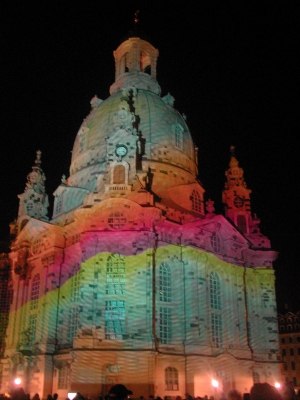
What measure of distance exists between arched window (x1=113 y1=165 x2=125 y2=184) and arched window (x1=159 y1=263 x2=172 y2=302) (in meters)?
8.85

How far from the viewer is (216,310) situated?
44031 millimetres

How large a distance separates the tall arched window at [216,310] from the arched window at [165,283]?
5055 mm

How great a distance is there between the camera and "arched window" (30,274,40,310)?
4647cm

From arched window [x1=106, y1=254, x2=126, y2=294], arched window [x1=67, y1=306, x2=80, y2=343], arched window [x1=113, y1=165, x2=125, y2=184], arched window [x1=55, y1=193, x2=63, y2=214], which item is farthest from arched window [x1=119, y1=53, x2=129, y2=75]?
arched window [x1=67, y1=306, x2=80, y2=343]

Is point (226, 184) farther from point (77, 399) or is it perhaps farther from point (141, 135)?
point (77, 399)

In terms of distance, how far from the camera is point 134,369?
36.5 m

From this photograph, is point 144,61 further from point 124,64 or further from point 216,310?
point 216,310

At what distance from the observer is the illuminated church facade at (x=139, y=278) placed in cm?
3822

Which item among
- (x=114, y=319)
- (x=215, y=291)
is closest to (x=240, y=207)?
(x=215, y=291)

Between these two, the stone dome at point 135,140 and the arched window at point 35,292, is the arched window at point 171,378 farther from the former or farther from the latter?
the stone dome at point 135,140

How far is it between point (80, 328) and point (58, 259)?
922 centimetres

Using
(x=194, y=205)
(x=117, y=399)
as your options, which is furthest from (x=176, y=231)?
(x=117, y=399)

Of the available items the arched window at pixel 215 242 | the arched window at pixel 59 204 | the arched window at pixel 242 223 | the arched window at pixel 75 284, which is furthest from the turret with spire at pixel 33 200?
the arched window at pixel 242 223

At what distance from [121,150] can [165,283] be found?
540 inches
